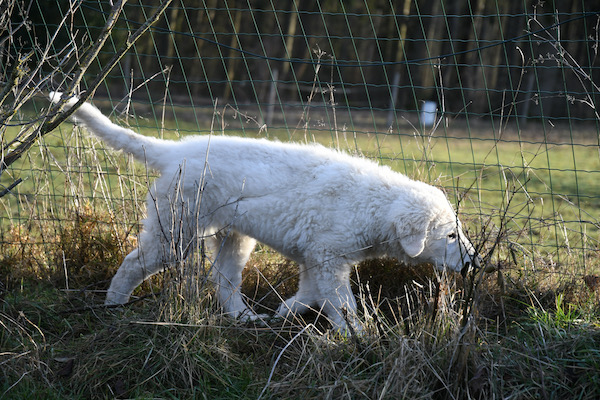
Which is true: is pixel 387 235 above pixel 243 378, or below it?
above

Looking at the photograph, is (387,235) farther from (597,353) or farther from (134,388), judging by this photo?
(134,388)

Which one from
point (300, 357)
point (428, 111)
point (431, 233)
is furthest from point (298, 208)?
point (300, 357)

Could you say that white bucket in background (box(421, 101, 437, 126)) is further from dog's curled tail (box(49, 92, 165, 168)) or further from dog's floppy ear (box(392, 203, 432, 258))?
dog's curled tail (box(49, 92, 165, 168))

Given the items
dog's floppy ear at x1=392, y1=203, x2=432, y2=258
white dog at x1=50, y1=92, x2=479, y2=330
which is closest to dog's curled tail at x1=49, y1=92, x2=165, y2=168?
white dog at x1=50, y1=92, x2=479, y2=330

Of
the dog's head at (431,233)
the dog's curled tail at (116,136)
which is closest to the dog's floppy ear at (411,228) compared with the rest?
the dog's head at (431,233)

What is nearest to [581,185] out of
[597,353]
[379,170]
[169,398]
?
[379,170]

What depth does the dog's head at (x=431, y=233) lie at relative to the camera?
3920mm

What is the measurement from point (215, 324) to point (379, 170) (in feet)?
5.10

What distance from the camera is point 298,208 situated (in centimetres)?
404

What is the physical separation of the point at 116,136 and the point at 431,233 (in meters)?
2.07

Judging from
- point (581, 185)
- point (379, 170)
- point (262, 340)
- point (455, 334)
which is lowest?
point (581, 185)

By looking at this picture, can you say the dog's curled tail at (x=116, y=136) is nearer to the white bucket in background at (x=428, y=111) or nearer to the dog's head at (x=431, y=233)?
the dog's head at (x=431, y=233)

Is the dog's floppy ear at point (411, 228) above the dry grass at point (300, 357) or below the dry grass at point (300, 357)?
above

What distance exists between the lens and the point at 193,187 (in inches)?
158
